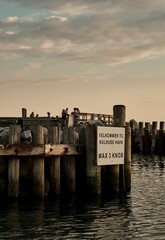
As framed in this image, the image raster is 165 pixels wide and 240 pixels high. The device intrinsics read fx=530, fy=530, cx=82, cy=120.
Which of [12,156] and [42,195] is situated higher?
[12,156]

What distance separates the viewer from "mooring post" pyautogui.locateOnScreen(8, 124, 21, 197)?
18156 mm

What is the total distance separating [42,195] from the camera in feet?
61.4

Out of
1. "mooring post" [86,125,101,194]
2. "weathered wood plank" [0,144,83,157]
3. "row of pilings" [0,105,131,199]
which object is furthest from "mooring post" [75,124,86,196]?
"weathered wood plank" [0,144,83,157]

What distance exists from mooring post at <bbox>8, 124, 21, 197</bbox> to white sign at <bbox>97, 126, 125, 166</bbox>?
126 inches

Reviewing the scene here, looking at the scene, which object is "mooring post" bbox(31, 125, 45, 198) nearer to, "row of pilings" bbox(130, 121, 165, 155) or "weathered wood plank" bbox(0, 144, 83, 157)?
"weathered wood plank" bbox(0, 144, 83, 157)

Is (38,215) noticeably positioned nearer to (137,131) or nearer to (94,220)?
(94,220)

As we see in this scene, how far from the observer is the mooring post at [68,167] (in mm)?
19625

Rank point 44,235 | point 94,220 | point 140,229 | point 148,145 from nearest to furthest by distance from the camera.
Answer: point 44,235
point 140,229
point 94,220
point 148,145

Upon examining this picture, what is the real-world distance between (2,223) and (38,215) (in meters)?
1.49

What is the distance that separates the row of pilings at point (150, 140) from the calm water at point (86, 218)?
3323cm

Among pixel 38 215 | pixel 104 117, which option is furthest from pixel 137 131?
Answer: pixel 38 215

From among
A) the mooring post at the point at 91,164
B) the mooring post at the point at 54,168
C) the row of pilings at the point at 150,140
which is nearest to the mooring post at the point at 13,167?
the mooring post at the point at 54,168

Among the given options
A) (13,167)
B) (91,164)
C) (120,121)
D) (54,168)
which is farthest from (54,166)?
(120,121)

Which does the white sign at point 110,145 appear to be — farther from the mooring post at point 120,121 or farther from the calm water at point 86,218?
the calm water at point 86,218
